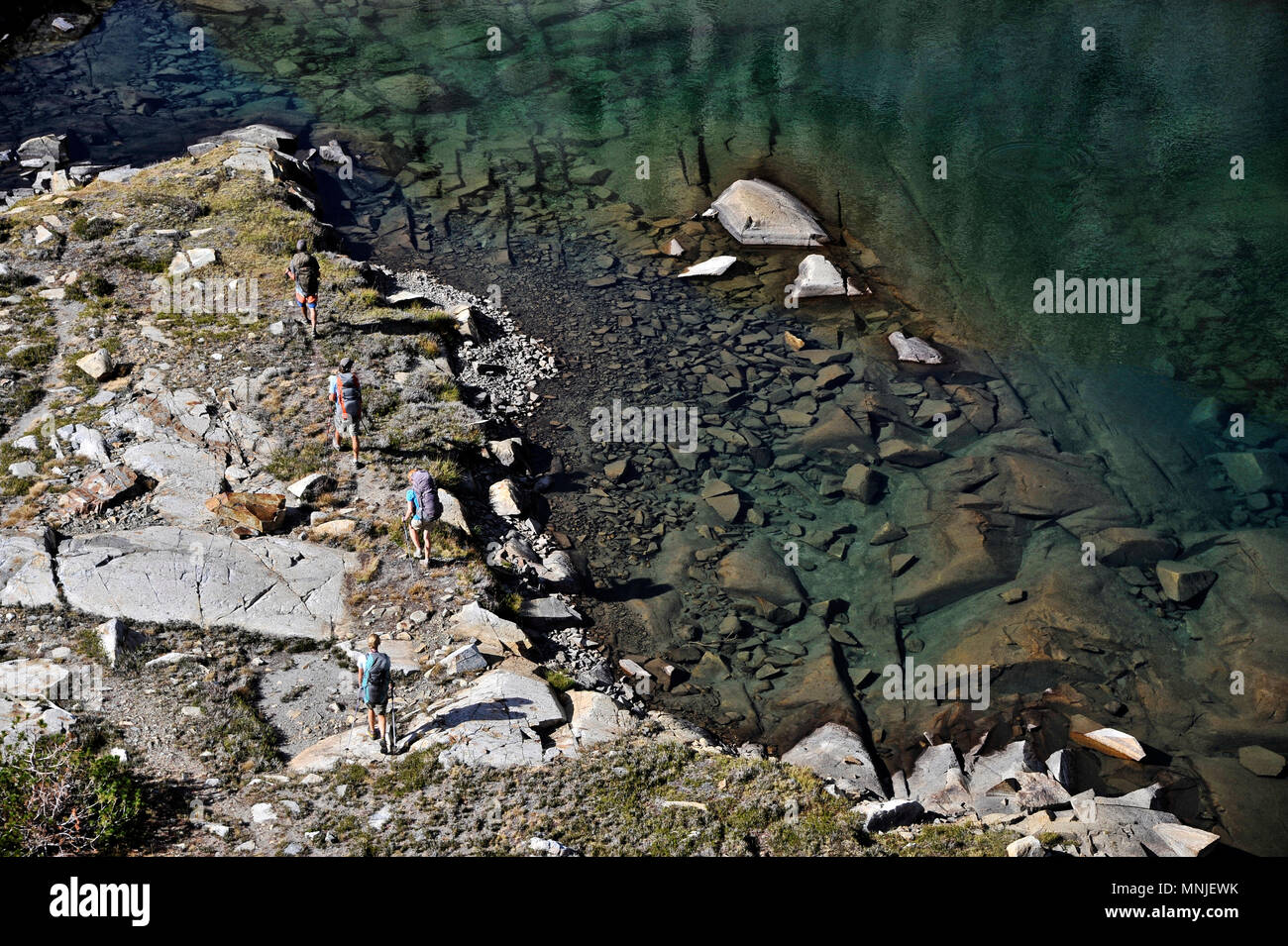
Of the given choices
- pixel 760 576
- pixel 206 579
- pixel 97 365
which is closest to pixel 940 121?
pixel 760 576

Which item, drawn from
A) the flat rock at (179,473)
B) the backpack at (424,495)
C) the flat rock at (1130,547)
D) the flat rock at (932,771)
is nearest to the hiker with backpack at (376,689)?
the backpack at (424,495)

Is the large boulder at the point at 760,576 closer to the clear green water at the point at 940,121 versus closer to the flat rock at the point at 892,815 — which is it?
the flat rock at the point at 892,815

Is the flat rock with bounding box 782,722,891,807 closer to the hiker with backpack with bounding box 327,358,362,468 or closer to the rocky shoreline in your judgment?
the rocky shoreline

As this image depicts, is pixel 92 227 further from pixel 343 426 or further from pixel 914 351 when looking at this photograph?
pixel 914 351

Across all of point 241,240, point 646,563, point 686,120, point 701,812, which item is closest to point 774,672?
point 646,563

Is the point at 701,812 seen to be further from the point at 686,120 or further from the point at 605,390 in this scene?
the point at 686,120
